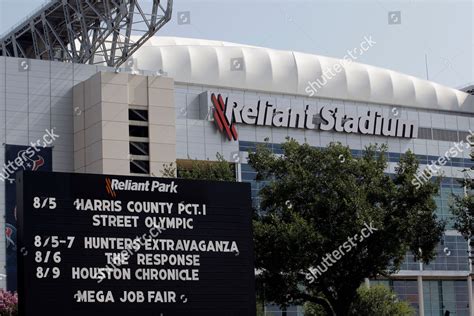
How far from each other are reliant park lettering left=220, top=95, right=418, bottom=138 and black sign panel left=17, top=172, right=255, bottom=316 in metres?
48.7

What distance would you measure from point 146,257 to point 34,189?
331 cm

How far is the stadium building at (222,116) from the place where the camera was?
64.8 metres

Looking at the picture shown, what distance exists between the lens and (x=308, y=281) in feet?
150

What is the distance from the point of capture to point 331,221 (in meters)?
45.6

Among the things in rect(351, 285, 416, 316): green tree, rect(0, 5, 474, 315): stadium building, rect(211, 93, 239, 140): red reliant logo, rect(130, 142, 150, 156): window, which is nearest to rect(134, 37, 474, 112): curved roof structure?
rect(0, 5, 474, 315): stadium building

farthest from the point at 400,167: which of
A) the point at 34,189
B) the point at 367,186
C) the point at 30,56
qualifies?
the point at 30,56

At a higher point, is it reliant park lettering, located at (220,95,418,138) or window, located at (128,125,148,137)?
reliant park lettering, located at (220,95,418,138)

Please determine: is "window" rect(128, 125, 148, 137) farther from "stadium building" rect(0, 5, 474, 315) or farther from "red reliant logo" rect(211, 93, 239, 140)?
"red reliant logo" rect(211, 93, 239, 140)

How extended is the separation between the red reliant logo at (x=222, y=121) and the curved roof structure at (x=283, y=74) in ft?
14.8

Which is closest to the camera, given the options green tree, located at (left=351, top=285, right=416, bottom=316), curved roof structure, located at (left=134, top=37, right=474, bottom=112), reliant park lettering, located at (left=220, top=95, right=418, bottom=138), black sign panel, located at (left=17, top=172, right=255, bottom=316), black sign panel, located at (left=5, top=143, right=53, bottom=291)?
black sign panel, located at (left=17, top=172, right=255, bottom=316)

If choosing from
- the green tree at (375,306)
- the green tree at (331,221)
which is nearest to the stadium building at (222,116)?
the green tree at (375,306)

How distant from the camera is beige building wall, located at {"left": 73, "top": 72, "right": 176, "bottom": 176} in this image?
64269 millimetres

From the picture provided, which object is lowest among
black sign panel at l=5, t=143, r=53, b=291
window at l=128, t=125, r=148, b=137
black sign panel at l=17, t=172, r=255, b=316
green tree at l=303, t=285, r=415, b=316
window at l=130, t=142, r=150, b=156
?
green tree at l=303, t=285, r=415, b=316

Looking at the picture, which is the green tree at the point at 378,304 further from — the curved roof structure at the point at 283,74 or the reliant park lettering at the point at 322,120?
the curved roof structure at the point at 283,74
